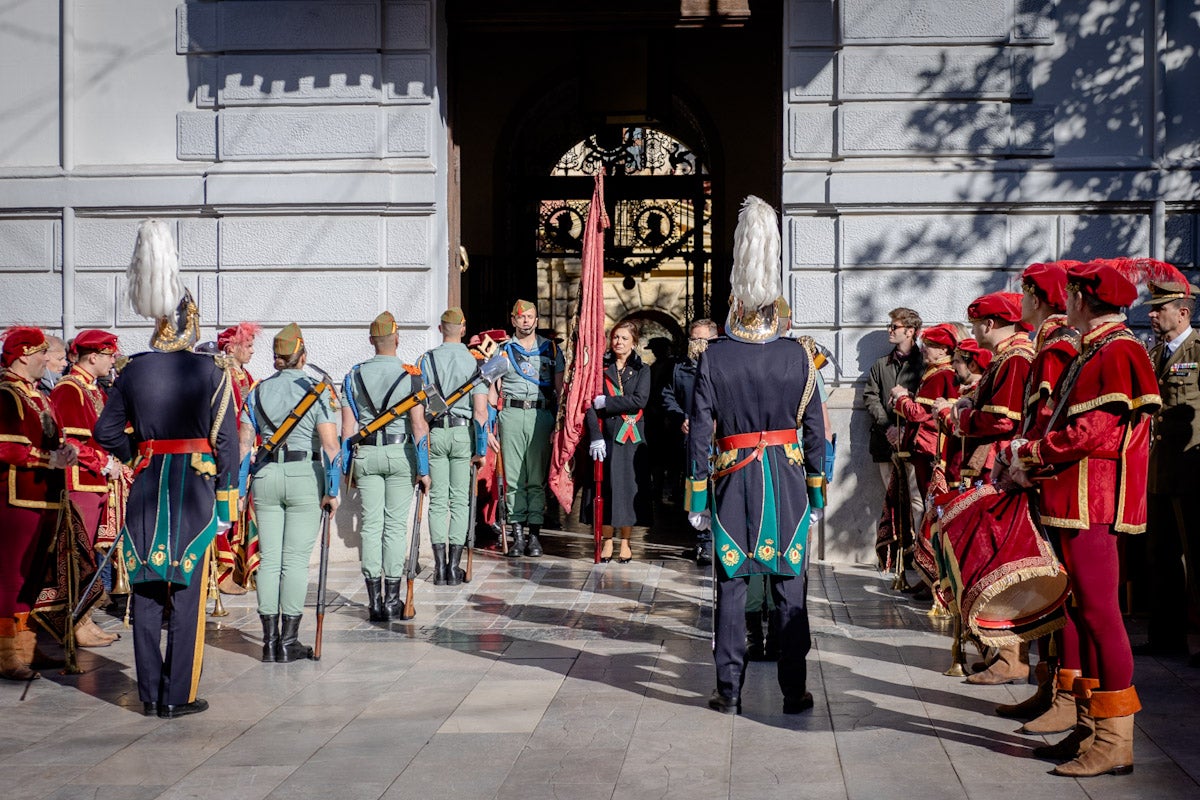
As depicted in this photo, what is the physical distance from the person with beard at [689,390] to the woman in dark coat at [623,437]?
11.7 inches

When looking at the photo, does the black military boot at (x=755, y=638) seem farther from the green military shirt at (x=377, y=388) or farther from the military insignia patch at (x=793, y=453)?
the green military shirt at (x=377, y=388)

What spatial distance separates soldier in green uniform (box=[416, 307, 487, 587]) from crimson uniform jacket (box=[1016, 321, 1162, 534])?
17.6ft

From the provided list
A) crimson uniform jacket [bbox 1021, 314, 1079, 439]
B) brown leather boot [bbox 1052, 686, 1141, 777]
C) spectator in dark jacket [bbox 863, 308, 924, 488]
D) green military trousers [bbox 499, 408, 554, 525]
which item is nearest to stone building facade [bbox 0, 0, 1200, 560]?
spectator in dark jacket [bbox 863, 308, 924, 488]

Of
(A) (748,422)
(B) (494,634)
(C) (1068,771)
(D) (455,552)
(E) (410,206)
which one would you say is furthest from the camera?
(E) (410,206)

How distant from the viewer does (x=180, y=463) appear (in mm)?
6715

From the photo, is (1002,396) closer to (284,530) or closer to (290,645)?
(284,530)

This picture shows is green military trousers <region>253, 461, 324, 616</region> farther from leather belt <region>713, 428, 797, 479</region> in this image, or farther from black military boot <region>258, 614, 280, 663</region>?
leather belt <region>713, 428, 797, 479</region>

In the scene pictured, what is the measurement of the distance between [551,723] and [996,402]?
2.48 m

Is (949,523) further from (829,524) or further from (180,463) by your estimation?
(829,524)

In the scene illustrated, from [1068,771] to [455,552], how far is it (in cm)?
579

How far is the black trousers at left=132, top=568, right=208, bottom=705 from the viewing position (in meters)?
6.60

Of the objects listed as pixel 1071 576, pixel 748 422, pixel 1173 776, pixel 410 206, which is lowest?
pixel 1173 776

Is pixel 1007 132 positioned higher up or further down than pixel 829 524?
higher up

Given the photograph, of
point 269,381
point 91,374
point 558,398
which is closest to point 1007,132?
point 558,398
